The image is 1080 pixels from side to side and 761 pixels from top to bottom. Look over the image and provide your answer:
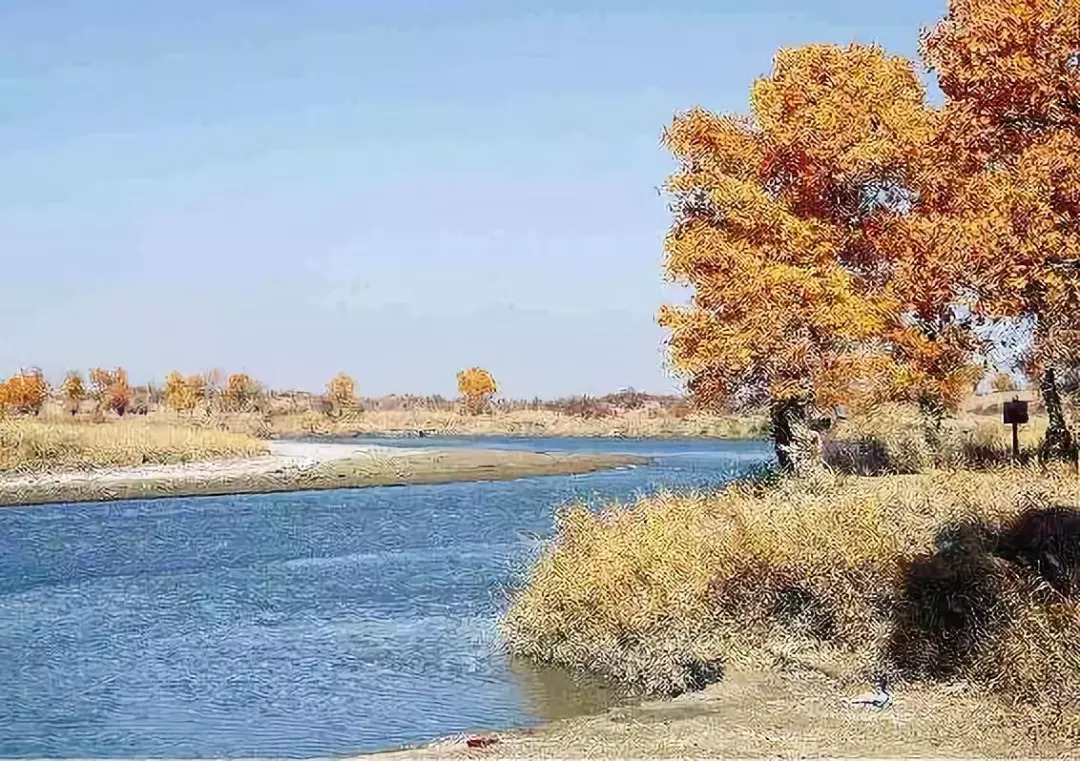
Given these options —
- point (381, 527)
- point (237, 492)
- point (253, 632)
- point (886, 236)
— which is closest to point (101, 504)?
point (237, 492)

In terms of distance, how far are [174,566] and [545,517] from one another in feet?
41.9

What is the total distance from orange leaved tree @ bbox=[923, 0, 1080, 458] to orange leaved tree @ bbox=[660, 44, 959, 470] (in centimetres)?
386

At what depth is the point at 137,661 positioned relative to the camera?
1920cm

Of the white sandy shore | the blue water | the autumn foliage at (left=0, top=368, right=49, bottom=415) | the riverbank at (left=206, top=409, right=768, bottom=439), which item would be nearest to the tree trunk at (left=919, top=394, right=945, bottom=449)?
the blue water

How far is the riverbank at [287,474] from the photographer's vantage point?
53.6 meters

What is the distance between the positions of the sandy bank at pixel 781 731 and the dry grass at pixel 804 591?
1.84ft

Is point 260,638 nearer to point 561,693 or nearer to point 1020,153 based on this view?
point 561,693

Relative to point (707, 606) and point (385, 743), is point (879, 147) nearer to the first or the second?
point (707, 606)

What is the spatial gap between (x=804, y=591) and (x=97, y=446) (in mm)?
54656

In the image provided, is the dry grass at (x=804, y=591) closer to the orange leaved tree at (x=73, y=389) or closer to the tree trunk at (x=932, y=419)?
the tree trunk at (x=932, y=419)

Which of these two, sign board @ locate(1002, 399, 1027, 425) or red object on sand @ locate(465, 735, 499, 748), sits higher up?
sign board @ locate(1002, 399, 1027, 425)

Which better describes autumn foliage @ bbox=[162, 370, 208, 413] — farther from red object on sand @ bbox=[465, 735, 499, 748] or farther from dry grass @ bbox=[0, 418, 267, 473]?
red object on sand @ bbox=[465, 735, 499, 748]

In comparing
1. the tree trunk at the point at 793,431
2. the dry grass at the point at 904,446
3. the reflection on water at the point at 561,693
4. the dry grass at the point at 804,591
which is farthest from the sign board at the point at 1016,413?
the reflection on water at the point at 561,693

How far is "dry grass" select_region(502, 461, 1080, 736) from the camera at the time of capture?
520 inches
